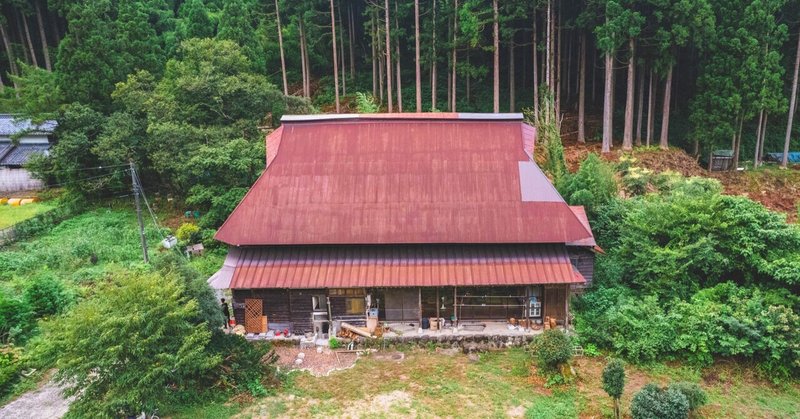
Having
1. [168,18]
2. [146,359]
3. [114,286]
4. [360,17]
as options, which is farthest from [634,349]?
[168,18]

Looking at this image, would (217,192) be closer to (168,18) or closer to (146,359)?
(146,359)

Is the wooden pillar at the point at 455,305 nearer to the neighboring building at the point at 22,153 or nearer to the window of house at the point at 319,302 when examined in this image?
the window of house at the point at 319,302

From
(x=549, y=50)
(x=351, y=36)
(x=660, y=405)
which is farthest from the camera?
(x=351, y=36)

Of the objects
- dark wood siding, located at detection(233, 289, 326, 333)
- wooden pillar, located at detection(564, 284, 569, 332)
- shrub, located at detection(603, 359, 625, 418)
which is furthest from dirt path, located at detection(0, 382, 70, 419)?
wooden pillar, located at detection(564, 284, 569, 332)

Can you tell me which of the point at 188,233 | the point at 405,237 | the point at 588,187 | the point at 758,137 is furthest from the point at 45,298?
the point at 758,137

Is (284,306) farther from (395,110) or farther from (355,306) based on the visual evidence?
(395,110)

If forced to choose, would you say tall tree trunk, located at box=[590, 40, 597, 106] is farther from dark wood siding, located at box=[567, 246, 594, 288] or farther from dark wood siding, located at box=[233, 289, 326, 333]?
dark wood siding, located at box=[233, 289, 326, 333]

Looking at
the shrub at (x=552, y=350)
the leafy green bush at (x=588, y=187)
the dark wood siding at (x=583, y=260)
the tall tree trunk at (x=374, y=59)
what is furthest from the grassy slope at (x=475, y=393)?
the tall tree trunk at (x=374, y=59)
